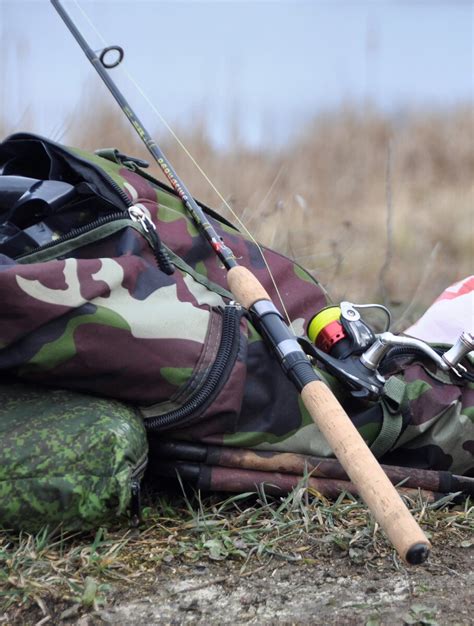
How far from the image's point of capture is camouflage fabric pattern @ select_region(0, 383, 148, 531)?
1999mm

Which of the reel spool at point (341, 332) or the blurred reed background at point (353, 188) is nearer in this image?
the reel spool at point (341, 332)

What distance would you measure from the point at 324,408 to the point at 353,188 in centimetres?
581

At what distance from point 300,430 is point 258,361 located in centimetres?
19

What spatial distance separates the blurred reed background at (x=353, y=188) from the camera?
436 cm

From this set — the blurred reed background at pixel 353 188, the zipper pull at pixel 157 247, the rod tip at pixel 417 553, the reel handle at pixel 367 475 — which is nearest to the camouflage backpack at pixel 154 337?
the zipper pull at pixel 157 247

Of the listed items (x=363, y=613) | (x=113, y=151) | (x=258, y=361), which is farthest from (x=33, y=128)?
(x=363, y=613)

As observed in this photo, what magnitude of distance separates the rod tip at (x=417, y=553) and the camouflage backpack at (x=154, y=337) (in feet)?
1.96

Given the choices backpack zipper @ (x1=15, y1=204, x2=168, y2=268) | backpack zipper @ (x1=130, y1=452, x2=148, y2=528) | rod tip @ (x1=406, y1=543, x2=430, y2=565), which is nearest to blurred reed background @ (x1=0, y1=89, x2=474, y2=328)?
backpack zipper @ (x1=15, y1=204, x2=168, y2=268)

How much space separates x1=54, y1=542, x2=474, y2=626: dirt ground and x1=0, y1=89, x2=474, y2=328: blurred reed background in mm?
1695

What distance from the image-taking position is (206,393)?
2.14 metres

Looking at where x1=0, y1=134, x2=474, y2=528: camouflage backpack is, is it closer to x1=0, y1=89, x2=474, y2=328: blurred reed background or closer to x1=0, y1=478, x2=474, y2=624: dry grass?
x1=0, y1=478, x2=474, y2=624: dry grass

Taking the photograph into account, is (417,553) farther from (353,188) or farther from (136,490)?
(353,188)

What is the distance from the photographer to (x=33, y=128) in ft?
14.1

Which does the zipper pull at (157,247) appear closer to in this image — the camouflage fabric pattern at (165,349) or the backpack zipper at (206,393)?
the camouflage fabric pattern at (165,349)
